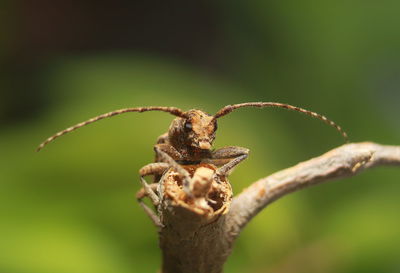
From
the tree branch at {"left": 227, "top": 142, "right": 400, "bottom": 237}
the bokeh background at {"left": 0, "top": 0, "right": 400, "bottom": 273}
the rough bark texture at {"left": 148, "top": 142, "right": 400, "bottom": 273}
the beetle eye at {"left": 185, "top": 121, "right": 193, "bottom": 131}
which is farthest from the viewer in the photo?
the bokeh background at {"left": 0, "top": 0, "right": 400, "bottom": 273}

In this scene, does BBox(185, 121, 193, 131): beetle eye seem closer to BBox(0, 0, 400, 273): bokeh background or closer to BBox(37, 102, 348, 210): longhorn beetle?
BBox(37, 102, 348, 210): longhorn beetle

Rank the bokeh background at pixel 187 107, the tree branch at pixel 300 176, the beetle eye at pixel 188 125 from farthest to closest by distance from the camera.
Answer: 1. the bokeh background at pixel 187 107
2. the beetle eye at pixel 188 125
3. the tree branch at pixel 300 176

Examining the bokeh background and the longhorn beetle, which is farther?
the bokeh background

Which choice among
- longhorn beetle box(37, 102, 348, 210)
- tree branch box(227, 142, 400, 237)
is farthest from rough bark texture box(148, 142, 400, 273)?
longhorn beetle box(37, 102, 348, 210)

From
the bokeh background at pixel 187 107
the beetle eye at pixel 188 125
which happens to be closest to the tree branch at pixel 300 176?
the beetle eye at pixel 188 125

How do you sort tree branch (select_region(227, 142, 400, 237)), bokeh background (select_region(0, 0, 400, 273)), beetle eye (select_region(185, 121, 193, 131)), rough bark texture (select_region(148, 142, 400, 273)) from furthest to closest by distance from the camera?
1. bokeh background (select_region(0, 0, 400, 273))
2. beetle eye (select_region(185, 121, 193, 131))
3. tree branch (select_region(227, 142, 400, 237))
4. rough bark texture (select_region(148, 142, 400, 273))

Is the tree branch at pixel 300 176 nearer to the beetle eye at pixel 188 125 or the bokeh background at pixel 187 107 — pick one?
the beetle eye at pixel 188 125

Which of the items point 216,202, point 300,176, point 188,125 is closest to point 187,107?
point 188,125
